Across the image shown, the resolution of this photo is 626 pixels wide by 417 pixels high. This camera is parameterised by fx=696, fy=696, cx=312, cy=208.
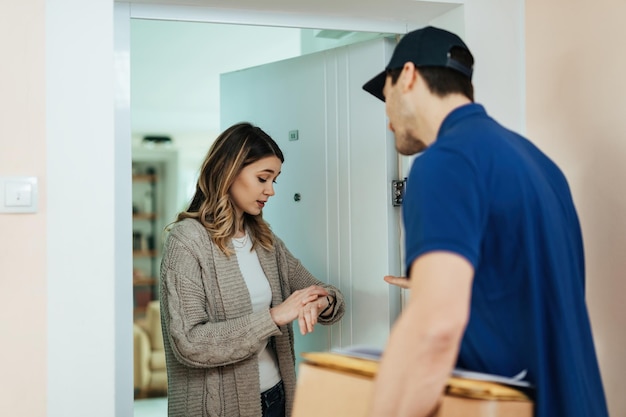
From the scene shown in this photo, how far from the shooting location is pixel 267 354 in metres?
2.15

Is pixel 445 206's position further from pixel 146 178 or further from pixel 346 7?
pixel 146 178

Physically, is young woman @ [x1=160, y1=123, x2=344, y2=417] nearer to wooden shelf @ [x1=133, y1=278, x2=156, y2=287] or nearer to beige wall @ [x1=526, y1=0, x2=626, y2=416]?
beige wall @ [x1=526, y1=0, x2=626, y2=416]

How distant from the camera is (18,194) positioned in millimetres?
1596

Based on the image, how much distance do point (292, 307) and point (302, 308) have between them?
4 centimetres

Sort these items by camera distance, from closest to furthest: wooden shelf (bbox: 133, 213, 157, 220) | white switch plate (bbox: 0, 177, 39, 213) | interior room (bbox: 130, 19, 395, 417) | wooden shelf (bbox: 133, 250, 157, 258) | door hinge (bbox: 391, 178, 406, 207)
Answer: white switch plate (bbox: 0, 177, 39, 213), door hinge (bbox: 391, 178, 406, 207), interior room (bbox: 130, 19, 395, 417), wooden shelf (bbox: 133, 250, 157, 258), wooden shelf (bbox: 133, 213, 157, 220)

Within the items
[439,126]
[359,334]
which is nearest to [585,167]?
[439,126]

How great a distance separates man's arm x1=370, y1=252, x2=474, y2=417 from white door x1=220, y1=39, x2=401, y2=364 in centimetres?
127

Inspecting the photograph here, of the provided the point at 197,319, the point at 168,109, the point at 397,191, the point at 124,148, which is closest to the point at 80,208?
the point at 124,148

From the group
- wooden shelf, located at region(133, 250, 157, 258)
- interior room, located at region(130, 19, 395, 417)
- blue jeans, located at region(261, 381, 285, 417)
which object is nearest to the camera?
blue jeans, located at region(261, 381, 285, 417)

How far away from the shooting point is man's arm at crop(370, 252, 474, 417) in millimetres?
938

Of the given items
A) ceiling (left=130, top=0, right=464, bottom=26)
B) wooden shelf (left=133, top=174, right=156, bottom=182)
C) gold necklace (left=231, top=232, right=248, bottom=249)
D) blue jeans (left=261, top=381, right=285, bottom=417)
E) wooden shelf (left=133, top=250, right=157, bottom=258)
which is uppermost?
ceiling (left=130, top=0, right=464, bottom=26)

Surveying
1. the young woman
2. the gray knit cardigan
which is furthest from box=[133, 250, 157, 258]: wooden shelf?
the gray knit cardigan

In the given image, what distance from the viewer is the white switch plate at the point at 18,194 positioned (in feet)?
5.21

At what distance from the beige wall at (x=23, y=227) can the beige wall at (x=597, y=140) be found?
1315 millimetres
